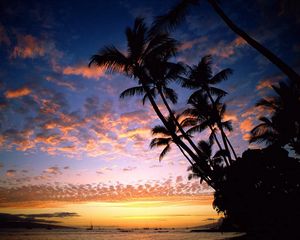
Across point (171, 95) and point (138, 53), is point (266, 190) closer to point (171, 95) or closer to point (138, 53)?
point (171, 95)

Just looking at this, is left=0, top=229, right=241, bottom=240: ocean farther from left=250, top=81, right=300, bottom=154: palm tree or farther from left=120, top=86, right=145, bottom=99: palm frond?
left=120, top=86, right=145, bottom=99: palm frond

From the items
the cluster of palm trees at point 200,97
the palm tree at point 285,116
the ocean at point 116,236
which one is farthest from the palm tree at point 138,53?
the ocean at point 116,236

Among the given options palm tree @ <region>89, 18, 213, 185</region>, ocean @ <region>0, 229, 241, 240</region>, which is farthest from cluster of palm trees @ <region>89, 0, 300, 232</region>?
ocean @ <region>0, 229, 241, 240</region>

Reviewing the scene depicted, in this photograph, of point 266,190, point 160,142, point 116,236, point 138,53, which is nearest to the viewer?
point 138,53

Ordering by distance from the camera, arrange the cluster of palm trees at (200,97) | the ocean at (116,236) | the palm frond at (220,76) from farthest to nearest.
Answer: the ocean at (116,236) → the palm frond at (220,76) → the cluster of palm trees at (200,97)

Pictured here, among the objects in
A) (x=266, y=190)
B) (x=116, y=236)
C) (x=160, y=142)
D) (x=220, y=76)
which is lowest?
(x=116, y=236)

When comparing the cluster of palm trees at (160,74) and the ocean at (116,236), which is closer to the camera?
the cluster of palm trees at (160,74)

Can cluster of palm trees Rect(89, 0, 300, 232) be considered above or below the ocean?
above

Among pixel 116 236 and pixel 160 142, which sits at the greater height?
pixel 160 142

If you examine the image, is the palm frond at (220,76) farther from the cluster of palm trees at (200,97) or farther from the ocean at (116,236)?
the ocean at (116,236)

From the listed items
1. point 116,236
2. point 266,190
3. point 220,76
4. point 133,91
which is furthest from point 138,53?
point 116,236

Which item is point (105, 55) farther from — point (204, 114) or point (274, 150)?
point (274, 150)

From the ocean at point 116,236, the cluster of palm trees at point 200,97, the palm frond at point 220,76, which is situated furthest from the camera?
the ocean at point 116,236

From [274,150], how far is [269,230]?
674cm
